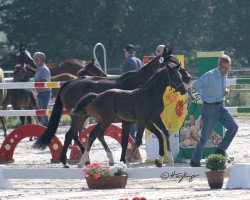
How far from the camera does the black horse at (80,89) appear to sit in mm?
17500

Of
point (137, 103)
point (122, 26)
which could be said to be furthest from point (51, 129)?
point (122, 26)

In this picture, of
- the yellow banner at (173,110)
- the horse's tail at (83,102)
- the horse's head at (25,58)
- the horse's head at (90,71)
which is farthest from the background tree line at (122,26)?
the horse's tail at (83,102)

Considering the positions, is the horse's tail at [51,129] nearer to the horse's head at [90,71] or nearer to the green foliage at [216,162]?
the horse's head at [90,71]

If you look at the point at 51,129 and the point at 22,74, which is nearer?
the point at 51,129

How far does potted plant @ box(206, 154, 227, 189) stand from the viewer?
46.2ft

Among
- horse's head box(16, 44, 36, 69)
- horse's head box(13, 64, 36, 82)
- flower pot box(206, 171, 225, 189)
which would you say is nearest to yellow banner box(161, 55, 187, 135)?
flower pot box(206, 171, 225, 189)

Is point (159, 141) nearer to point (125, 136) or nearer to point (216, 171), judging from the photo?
point (125, 136)

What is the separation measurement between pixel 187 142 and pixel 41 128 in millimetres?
2654

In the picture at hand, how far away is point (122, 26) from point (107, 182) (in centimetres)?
4603

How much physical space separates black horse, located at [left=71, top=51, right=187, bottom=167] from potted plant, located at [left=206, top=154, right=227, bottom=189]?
2.30 m

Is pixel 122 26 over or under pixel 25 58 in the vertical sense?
under

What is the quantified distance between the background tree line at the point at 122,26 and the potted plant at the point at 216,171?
41670 millimetres

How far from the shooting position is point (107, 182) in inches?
569

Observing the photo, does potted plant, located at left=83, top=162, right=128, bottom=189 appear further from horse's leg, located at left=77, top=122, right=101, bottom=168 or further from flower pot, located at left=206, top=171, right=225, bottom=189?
horse's leg, located at left=77, top=122, right=101, bottom=168
